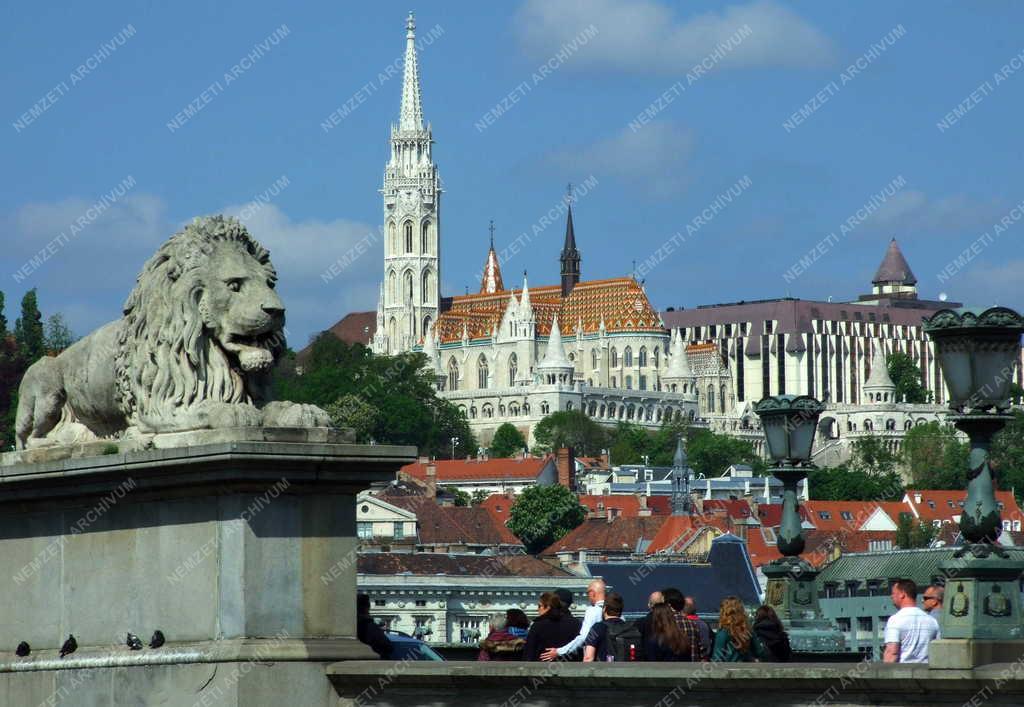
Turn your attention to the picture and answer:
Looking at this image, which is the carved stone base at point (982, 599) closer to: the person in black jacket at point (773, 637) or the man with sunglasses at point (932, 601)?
the person in black jacket at point (773, 637)

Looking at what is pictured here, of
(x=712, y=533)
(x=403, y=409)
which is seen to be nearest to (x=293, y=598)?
(x=712, y=533)

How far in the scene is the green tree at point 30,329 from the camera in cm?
11462

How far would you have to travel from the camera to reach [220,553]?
10.1m

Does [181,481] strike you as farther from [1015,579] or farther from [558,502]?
[558,502]

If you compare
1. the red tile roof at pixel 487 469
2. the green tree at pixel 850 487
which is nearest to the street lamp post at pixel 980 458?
the red tile roof at pixel 487 469

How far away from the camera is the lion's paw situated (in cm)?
1017

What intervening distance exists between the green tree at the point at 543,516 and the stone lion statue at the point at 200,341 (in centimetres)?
13982

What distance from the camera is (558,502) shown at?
15562 centimetres

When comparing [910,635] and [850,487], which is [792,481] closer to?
[910,635]

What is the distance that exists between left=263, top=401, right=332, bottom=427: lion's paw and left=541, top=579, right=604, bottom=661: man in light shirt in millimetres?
2403

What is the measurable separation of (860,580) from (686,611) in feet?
272

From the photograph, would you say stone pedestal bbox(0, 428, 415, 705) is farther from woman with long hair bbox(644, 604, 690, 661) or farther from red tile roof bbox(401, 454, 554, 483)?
red tile roof bbox(401, 454, 554, 483)

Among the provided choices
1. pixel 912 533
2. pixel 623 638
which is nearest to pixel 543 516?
pixel 912 533

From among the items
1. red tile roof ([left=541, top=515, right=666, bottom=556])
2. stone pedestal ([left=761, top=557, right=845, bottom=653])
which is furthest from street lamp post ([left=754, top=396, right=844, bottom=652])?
red tile roof ([left=541, top=515, right=666, bottom=556])
